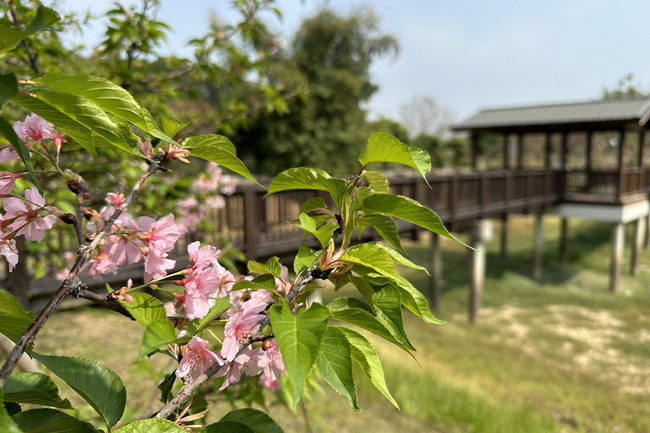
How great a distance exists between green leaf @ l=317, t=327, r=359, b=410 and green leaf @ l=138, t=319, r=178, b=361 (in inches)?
11.3

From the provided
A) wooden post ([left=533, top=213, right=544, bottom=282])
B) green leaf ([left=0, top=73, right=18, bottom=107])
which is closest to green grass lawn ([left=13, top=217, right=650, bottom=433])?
wooden post ([left=533, top=213, right=544, bottom=282])

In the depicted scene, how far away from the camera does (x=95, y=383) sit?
814mm

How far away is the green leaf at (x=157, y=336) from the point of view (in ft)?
2.51

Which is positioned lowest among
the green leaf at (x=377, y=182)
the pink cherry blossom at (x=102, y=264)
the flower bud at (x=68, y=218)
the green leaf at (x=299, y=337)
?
the green leaf at (x=299, y=337)

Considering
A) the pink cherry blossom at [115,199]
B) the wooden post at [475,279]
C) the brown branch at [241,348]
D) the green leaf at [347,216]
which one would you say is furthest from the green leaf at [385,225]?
the wooden post at [475,279]

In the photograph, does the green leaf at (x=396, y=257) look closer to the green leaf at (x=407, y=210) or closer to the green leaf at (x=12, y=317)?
the green leaf at (x=407, y=210)

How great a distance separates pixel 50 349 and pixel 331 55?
23.6m

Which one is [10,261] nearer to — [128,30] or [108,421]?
[108,421]

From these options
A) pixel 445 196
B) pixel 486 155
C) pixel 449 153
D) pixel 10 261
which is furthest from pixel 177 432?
pixel 486 155

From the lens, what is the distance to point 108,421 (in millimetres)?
793

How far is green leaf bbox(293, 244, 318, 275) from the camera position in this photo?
88 cm

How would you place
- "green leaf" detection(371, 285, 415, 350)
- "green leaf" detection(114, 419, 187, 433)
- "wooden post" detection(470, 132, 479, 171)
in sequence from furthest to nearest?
"wooden post" detection(470, 132, 479, 171) < "green leaf" detection(371, 285, 415, 350) < "green leaf" detection(114, 419, 187, 433)

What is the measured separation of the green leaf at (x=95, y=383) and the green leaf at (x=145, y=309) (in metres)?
0.11

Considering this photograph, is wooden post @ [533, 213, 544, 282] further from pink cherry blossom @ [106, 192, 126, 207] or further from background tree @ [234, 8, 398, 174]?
pink cherry blossom @ [106, 192, 126, 207]
